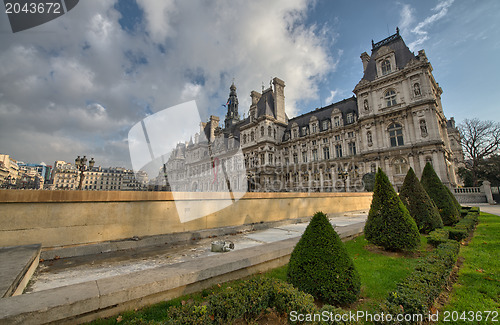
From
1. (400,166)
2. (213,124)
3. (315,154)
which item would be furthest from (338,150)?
(213,124)

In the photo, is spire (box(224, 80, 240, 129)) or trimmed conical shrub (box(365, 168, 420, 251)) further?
spire (box(224, 80, 240, 129))

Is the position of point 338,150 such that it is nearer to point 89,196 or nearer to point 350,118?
point 350,118

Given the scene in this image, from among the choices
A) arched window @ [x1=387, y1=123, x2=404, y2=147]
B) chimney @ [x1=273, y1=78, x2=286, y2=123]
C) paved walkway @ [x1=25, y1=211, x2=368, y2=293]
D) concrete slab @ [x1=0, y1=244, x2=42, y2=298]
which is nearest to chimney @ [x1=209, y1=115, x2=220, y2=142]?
chimney @ [x1=273, y1=78, x2=286, y2=123]

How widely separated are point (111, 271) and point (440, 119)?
137 feet

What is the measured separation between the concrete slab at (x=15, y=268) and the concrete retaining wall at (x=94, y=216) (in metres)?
0.53

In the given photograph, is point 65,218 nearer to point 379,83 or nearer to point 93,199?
point 93,199

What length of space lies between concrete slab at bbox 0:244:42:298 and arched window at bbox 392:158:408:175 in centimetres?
3486

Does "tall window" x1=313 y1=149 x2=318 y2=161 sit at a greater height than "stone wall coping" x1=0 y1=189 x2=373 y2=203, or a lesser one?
greater

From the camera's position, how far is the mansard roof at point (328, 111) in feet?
123

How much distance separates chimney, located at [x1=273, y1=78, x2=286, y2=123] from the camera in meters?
45.6

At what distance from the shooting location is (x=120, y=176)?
4828 inches

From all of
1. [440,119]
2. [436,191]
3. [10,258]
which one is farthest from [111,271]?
[440,119]

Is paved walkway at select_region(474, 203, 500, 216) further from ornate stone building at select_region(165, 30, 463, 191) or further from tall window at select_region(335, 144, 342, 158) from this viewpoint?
tall window at select_region(335, 144, 342, 158)

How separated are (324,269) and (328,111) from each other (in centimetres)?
4159
